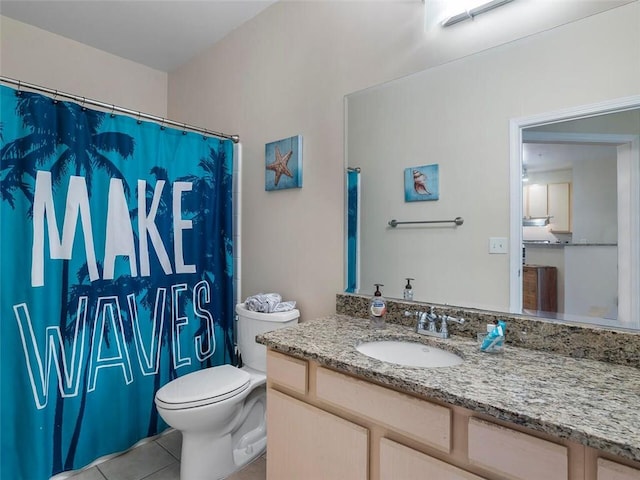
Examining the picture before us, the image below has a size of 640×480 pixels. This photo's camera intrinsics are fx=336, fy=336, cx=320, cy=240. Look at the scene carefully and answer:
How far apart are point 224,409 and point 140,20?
7.89 feet

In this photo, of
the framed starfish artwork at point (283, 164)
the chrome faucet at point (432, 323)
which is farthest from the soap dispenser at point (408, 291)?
the framed starfish artwork at point (283, 164)

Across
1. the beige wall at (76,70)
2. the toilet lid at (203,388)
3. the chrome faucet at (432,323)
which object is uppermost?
the beige wall at (76,70)

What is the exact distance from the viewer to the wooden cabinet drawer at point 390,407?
0.86m

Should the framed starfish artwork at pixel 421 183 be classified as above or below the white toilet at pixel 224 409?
above

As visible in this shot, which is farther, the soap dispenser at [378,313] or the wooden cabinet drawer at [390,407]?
the soap dispenser at [378,313]

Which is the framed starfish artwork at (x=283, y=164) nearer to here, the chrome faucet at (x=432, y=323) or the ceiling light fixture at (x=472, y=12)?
the ceiling light fixture at (x=472, y=12)

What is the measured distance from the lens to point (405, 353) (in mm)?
1287

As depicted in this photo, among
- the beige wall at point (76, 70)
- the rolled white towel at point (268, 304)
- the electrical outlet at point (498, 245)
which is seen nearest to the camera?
the electrical outlet at point (498, 245)

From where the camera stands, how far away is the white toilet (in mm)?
1478

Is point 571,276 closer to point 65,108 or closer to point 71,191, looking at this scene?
point 71,191

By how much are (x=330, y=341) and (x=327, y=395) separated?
0.62ft

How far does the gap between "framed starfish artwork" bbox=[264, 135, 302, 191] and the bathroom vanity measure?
0.94 meters

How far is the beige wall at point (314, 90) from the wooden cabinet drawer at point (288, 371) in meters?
0.57

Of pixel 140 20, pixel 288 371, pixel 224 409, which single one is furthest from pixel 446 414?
pixel 140 20
